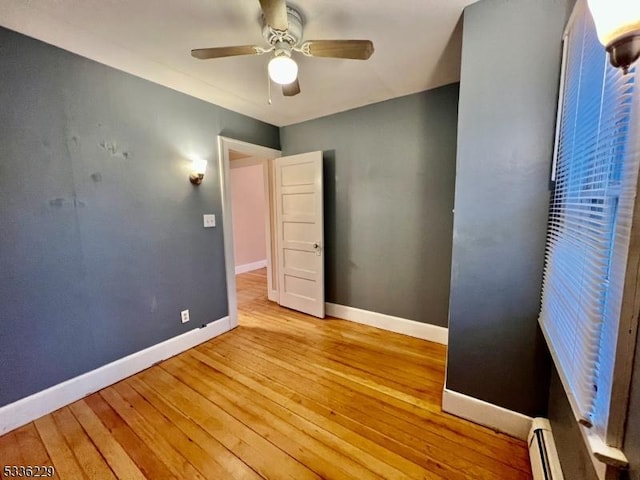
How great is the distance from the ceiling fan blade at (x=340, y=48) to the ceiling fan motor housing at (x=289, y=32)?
0.13 meters

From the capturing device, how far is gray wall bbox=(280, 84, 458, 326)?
8.20ft

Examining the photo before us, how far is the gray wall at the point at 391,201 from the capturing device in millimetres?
2498

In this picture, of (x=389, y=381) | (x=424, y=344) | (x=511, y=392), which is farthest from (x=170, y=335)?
(x=511, y=392)

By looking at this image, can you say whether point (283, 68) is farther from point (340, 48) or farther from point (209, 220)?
point (209, 220)

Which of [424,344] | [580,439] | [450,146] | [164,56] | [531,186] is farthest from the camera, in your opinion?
[424,344]

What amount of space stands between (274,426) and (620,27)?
2.16 meters

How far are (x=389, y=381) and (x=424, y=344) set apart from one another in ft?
2.40

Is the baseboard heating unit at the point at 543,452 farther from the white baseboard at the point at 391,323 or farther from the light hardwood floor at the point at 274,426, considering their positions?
the white baseboard at the point at 391,323

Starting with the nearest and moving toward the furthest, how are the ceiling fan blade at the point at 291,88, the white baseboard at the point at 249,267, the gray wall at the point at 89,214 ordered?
the gray wall at the point at 89,214 → the ceiling fan blade at the point at 291,88 → the white baseboard at the point at 249,267

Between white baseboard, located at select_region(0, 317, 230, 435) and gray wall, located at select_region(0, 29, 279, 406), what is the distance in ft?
0.19

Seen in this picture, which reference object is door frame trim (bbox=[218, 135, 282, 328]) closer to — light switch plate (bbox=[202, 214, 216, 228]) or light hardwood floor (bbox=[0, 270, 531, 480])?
light switch plate (bbox=[202, 214, 216, 228])

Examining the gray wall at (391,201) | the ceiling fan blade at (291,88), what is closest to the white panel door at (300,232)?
the gray wall at (391,201)

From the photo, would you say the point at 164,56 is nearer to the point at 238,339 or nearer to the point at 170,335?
the point at 170,335

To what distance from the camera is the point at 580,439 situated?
100 centimetres
